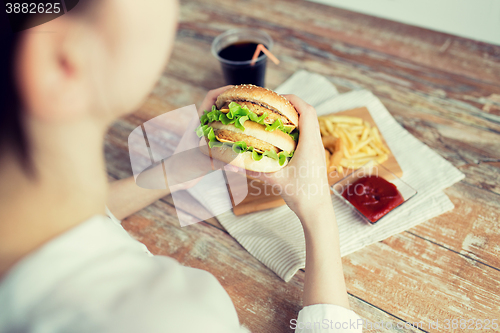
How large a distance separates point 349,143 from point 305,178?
702mm

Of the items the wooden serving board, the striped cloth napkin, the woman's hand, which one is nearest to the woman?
the woman's hand

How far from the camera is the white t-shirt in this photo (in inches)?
21.4

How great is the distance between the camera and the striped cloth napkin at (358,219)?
149 centimetres

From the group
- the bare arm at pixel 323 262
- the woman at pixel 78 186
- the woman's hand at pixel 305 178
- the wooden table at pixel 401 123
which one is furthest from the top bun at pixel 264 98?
the woman at pixel 78 186

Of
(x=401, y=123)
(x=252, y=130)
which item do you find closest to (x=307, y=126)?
(x=252, y=130)

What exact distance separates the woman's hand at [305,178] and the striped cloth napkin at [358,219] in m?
0.29

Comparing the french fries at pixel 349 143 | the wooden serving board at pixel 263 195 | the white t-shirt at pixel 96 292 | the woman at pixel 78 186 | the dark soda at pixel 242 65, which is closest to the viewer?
the woman at pixel 78 186

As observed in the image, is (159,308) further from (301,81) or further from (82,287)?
(301,81)

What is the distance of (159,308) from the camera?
591mm

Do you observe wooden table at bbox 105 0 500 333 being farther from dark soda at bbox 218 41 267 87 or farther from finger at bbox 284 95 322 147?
finger at bbox 284 95 322 147

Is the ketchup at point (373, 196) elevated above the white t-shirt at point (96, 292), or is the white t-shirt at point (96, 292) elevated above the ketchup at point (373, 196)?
the white t-shirt at point (96, 292)

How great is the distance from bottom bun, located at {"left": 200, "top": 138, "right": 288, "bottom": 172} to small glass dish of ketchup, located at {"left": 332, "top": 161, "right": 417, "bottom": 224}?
0.41m

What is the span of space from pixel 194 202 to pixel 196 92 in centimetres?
97

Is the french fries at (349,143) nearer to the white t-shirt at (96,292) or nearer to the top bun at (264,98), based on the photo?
the top bun at (264,98)
